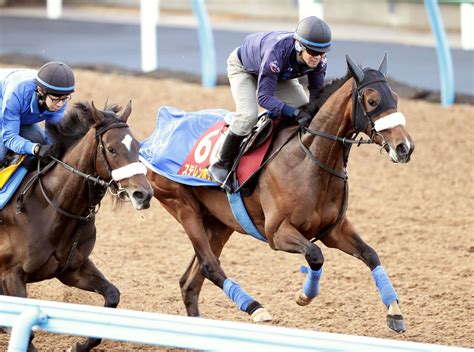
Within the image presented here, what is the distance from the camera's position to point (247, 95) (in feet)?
22.5

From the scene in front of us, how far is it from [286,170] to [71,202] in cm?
135

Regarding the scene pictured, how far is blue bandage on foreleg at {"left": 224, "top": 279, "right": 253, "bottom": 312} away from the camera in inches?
243

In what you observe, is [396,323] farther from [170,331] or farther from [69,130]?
[170,331]

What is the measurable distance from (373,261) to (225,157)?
117 cm

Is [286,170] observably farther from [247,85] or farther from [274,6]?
[274,6]

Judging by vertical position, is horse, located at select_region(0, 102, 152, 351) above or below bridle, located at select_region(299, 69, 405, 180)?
below

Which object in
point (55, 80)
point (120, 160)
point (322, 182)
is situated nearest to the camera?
point (120, 160)

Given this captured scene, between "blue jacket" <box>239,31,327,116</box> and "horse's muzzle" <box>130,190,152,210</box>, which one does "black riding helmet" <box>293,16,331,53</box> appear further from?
"horse's muzzle" <box>130,190,152,210</box>

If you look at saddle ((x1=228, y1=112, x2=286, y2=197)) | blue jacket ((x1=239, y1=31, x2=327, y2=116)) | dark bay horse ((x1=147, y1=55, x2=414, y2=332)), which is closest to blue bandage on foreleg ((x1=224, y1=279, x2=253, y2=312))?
dark bay horse ((x1=147, y1=55, x2=414, y2=332))

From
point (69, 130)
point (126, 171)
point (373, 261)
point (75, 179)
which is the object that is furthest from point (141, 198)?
point (373, 261)

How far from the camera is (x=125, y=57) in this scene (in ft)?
53.8

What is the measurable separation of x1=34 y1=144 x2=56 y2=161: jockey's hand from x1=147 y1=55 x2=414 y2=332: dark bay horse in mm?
1261

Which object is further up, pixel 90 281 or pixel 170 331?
pixel 170 331

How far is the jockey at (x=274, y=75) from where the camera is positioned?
6363mm
